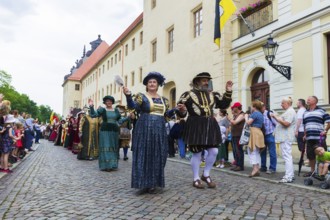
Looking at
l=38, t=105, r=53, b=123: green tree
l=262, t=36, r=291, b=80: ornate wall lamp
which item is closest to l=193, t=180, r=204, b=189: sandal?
l=262, t=36, r=291, b=80: ornate wall lamp

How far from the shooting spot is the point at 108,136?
856cm

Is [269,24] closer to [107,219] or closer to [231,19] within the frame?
[231,19]

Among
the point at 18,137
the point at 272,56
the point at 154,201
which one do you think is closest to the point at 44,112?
the point at 18,137

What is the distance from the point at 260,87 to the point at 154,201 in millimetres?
10513

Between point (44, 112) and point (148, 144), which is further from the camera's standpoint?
point (44, 112)

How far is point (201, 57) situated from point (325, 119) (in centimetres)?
1199

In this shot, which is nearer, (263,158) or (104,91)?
(263,158)

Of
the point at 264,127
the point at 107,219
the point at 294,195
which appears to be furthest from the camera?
the point at 264,127

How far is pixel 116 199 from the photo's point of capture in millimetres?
4797

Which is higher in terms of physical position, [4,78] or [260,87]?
[4,78]

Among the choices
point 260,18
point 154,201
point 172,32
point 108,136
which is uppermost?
point 172,32

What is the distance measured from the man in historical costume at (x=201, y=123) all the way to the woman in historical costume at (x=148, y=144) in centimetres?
49

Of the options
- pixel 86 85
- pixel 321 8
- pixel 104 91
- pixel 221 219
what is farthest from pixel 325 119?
pixel 86 85

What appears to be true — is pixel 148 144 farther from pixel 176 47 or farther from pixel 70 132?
pixel 176 47
